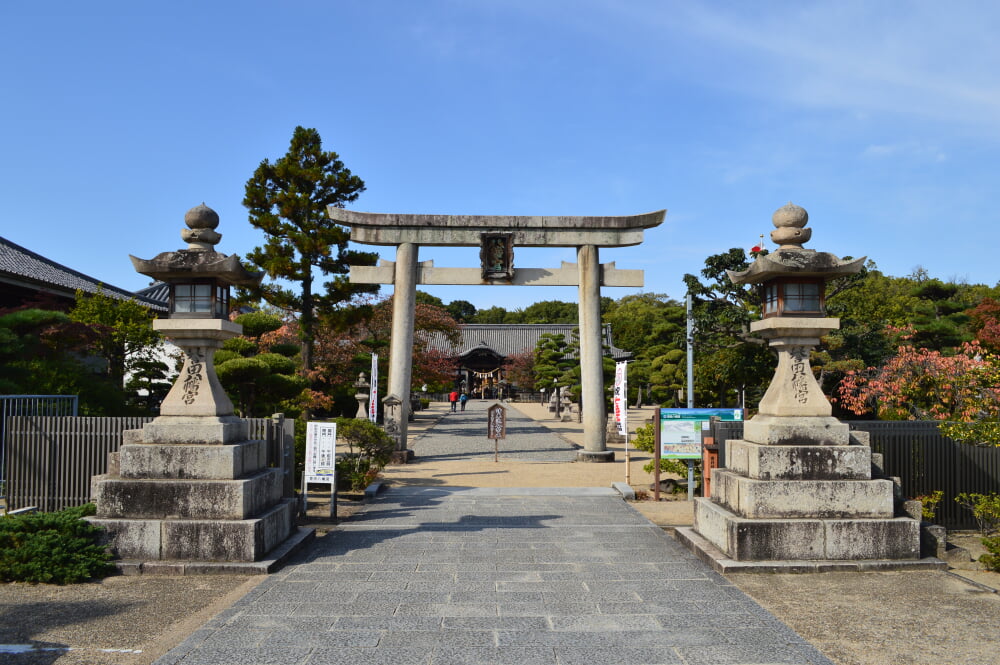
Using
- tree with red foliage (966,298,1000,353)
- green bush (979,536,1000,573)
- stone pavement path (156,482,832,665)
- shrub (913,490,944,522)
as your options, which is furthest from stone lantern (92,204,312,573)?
tree with red foliage (966,298,1000,353)

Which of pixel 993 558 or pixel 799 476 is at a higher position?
pixel 799 476

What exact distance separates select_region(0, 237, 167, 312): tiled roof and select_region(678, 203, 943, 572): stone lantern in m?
16.1

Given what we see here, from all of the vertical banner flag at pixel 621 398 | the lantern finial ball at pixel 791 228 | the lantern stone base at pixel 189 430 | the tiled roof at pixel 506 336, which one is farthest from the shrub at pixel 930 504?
the tiled roof at pixel 506 336

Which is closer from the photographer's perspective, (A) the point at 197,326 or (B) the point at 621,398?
(A) the point at 197,326

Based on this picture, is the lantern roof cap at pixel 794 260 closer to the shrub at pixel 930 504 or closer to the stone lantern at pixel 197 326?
the shrub at pixel 930 504

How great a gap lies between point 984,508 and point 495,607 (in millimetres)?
5319

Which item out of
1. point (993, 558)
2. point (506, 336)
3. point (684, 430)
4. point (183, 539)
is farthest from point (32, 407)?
point (506, 336)

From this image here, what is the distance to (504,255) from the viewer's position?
1619cm

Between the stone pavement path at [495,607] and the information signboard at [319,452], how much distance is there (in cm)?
105

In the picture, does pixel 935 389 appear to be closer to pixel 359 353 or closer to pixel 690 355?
pixel 690 355

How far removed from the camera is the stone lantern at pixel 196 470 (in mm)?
6086

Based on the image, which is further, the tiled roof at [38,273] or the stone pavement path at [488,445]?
the stone pavement path at [488,445]

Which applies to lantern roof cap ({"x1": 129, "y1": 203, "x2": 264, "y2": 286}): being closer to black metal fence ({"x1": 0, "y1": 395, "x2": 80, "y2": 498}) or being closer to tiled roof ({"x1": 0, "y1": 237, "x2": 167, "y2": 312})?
black metal fence ({"x1": 0, "y1": 395, "x2": 80, "y2": 498})

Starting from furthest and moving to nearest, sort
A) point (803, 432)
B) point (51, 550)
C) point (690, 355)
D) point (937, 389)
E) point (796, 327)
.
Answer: point (690, 355) < point (937, 389) < point (796, 327) < point (803, 432) < point (51, 550)
